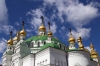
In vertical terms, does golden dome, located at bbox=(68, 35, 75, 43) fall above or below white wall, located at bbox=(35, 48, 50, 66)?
above

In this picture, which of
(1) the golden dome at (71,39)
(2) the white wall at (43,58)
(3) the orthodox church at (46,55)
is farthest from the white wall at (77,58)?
(1) the golden dome at (71,39)

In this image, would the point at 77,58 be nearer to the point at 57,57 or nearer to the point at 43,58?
the point at 57,57

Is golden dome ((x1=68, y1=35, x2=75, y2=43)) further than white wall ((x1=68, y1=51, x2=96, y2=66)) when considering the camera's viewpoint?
Yes

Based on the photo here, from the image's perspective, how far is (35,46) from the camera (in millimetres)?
29953

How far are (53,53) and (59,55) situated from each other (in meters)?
1.13

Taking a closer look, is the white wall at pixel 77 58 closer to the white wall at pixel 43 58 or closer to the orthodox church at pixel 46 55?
the orthodox church at pixel 46 55

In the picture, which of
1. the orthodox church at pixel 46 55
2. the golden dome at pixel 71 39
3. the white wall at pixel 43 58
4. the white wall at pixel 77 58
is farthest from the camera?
the golden dome at pixel 71 39

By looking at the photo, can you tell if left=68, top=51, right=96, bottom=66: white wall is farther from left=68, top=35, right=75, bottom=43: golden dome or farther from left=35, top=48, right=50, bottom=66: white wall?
left=68, top=35, right=75, bottom=43: golden dome

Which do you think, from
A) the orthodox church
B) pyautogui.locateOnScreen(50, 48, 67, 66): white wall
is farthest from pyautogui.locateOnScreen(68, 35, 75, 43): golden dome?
pyautogui.locateOnScreen(50, 48, 67, 66): white wall

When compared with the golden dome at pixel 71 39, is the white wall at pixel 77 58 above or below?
below

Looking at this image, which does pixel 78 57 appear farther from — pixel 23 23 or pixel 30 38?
pixel 23 23

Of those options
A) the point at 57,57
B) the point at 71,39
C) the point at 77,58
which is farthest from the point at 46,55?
the point at 71,39

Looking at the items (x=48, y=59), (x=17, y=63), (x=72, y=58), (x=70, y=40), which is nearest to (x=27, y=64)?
(x=17, y=63)

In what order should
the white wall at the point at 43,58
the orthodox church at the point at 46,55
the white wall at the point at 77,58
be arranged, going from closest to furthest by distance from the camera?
the white wall at the point at 43,58, the orthodox church at the point at 46,55, the white wall at the point at 77,58
